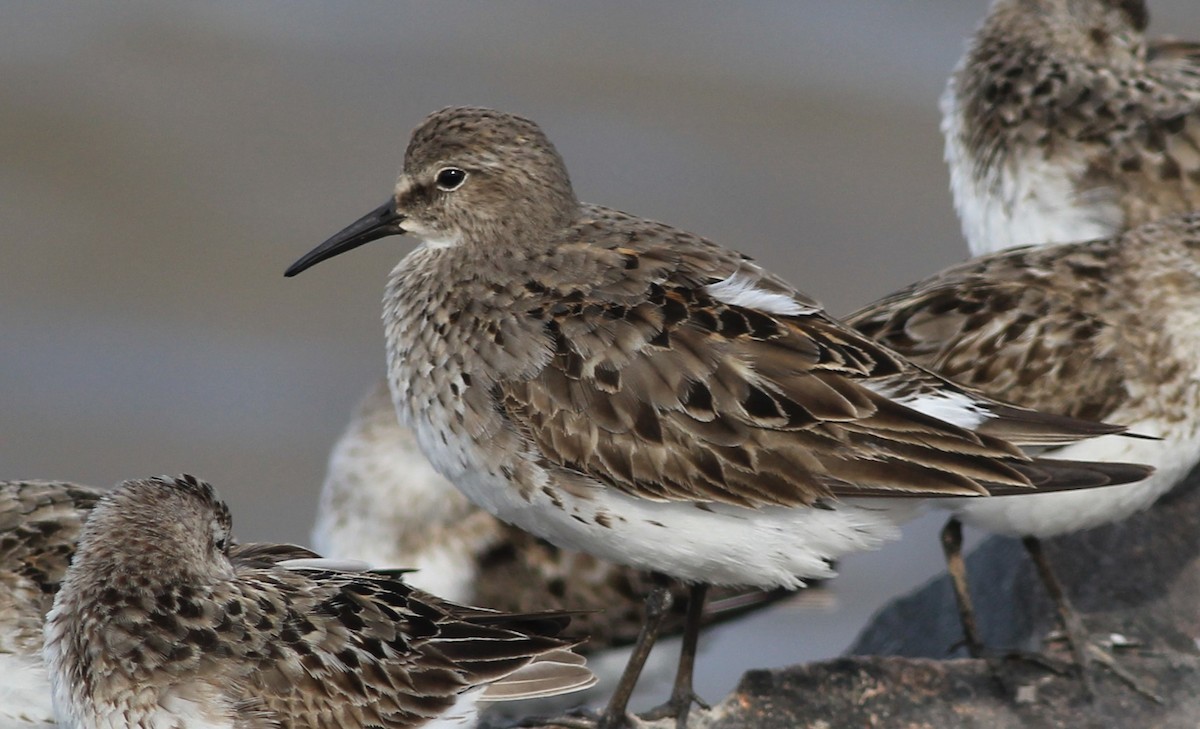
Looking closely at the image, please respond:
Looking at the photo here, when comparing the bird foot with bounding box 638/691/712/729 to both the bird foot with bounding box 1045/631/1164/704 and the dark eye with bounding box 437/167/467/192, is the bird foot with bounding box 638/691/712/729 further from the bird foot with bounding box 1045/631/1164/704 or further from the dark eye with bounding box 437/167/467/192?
the dark eye with bounding box 437/167/467/192

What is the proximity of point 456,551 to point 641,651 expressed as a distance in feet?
6.79

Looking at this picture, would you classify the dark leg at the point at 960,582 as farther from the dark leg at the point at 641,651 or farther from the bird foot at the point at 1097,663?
the dark leg at the point at 641,651

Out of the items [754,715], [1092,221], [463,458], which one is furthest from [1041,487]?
[1092,221]

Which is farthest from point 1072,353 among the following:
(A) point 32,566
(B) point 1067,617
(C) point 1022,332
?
(A) point 32,566

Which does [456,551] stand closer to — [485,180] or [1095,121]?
[485,180]

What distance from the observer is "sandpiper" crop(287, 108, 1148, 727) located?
4.99m

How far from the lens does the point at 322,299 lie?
1406 centimetres

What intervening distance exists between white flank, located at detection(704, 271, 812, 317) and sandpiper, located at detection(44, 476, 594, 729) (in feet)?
3.47

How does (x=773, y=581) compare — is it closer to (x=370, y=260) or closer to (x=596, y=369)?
(x=596, y=369)

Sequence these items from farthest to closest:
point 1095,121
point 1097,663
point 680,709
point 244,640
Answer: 1. point 1095,121
2. point 1097,663
3. point 680,709
4. point 244,640

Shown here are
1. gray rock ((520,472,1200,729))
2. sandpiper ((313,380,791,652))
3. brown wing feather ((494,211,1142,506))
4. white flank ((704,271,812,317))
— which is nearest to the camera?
brown wing feather ((494,211,1142,506))

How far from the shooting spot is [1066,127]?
806cm

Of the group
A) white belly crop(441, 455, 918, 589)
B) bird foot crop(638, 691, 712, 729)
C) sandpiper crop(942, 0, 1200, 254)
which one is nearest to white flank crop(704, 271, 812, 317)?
white belly crop(441, 455, 918, 589)

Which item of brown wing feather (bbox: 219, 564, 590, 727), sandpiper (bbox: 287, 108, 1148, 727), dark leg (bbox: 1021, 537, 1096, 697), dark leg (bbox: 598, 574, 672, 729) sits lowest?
dark leg (bbox: 1021, 537, 1096, 697)
